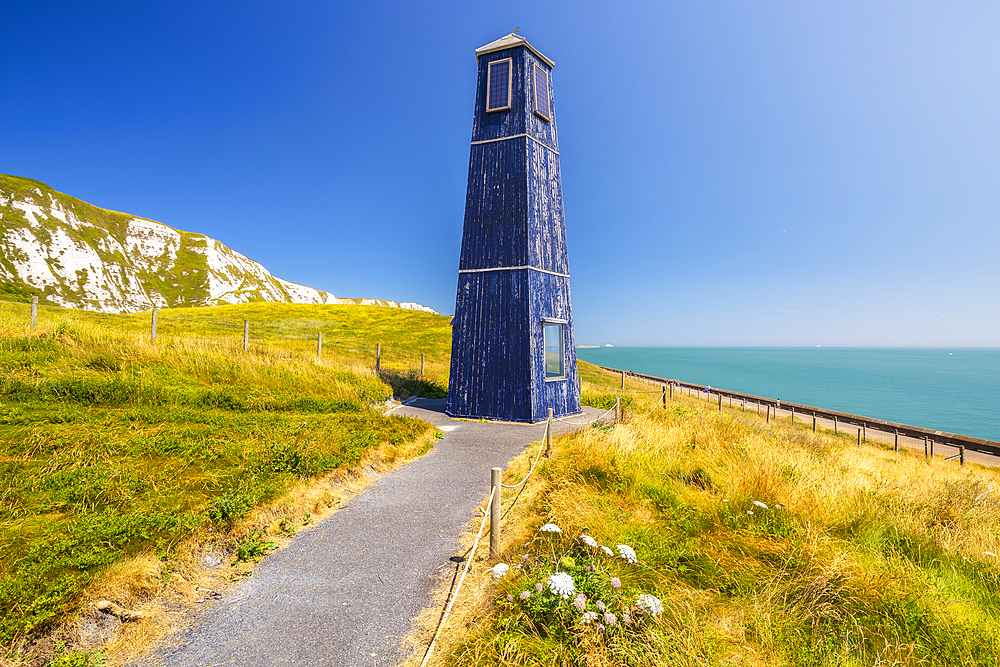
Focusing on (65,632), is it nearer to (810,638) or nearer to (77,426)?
(77,426)

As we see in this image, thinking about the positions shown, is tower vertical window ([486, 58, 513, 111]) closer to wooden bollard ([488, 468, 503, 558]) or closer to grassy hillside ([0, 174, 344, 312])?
wooden bollard ([488, 468, 503, 558])

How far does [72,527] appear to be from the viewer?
4.21m

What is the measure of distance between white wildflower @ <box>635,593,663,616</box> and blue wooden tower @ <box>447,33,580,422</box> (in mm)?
9189

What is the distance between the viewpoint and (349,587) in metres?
4.25

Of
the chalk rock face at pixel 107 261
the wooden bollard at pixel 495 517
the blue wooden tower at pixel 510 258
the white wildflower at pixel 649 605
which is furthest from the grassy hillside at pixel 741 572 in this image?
the chalk rock face at pixel 107 261

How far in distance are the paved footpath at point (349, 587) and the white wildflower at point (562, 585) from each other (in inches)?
51.5

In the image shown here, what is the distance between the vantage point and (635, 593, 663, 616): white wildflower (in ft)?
10.3

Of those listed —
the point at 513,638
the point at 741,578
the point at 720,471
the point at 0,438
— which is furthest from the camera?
the point at 720,471

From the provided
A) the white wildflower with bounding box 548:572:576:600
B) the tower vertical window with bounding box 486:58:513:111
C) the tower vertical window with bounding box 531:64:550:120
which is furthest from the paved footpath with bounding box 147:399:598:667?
Answer: the tower vertical window with bounding box 531:64:550:120

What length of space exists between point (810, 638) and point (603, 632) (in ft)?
5.40

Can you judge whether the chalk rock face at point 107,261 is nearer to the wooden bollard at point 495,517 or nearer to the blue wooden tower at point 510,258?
the blue wooden tower at point 510,258

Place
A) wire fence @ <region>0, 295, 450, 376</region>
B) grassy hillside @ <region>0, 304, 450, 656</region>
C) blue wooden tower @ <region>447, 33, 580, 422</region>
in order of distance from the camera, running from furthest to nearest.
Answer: wire fence @ <region>0, 295, 450, 376</region> → blue wooden tower @ <region>447, 33, 580, 422</region> → grassy hillside @ <region>0, 304, 450, 656</region>

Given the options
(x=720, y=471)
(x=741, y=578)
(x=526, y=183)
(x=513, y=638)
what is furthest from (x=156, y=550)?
(x=526, y=183)

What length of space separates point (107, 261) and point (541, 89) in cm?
10874
